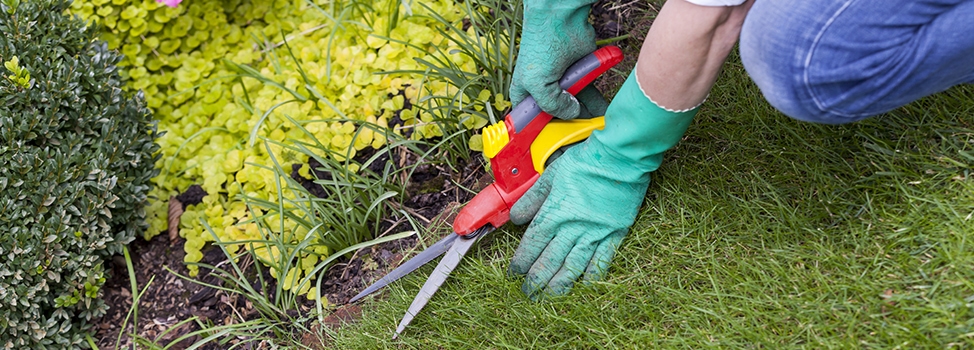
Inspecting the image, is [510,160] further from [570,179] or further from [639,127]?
[639,127]

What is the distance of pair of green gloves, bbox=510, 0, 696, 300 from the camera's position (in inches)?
65.3

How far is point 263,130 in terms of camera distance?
2.43 metres

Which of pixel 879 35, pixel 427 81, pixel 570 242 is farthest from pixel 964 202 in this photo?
pixel 427 81

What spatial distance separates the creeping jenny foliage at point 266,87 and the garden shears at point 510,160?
0.32 meters

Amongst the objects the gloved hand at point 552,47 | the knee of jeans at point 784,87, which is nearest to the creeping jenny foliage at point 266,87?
the gloved hand at point 552,47

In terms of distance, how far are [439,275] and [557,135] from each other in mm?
450

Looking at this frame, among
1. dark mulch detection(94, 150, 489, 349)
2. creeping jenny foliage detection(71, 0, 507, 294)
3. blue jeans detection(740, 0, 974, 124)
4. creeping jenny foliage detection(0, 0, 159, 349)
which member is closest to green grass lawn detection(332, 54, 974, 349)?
dark mulch detection(94, 150, 489, 349)

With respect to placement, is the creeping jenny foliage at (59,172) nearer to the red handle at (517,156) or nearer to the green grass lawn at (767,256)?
the green grass lawn at (767,256)

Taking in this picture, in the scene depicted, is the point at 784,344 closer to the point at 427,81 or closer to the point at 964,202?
the point at 964,202

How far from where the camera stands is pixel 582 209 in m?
1.70

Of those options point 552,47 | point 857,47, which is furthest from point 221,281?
point 857,47

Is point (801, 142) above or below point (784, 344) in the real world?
above

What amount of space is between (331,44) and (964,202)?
1.95 meters

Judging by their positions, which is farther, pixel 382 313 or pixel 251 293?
pixel 251 293
